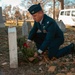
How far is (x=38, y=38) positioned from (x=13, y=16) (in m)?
30.0

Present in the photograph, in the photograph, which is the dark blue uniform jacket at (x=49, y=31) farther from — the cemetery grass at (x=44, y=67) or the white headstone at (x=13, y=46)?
the white headstone at (x=13, y=46)

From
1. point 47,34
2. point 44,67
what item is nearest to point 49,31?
point 47,34

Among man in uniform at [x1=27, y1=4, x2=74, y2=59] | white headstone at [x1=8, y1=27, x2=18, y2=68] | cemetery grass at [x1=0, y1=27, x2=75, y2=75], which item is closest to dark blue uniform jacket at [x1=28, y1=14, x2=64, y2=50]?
man in uniform at [x1=27, y1=4, x2=74, y2=59]

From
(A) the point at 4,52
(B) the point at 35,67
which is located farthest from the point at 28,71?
(A) the point at 4,52

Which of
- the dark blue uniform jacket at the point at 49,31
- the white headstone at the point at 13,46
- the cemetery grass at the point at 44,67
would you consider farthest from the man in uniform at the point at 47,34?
the white headstone at the point at 13,46

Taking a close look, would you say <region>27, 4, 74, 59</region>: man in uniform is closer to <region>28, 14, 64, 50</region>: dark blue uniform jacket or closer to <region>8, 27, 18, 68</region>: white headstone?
<region>28, 14, 64, 50</region>: dark blue uniform jacket

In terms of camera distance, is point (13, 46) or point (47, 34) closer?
point (13, 46)

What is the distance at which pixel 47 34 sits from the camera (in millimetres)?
4195

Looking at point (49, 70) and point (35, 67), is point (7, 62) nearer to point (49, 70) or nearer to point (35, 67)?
point (35, 67)

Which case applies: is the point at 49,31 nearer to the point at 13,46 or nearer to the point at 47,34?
the point at 47,34

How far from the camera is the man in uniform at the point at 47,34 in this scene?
13.7ft

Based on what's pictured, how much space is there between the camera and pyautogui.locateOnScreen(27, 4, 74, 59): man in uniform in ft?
13.7

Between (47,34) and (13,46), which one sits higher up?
(47,34)

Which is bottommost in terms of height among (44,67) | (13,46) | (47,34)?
(44,67)
